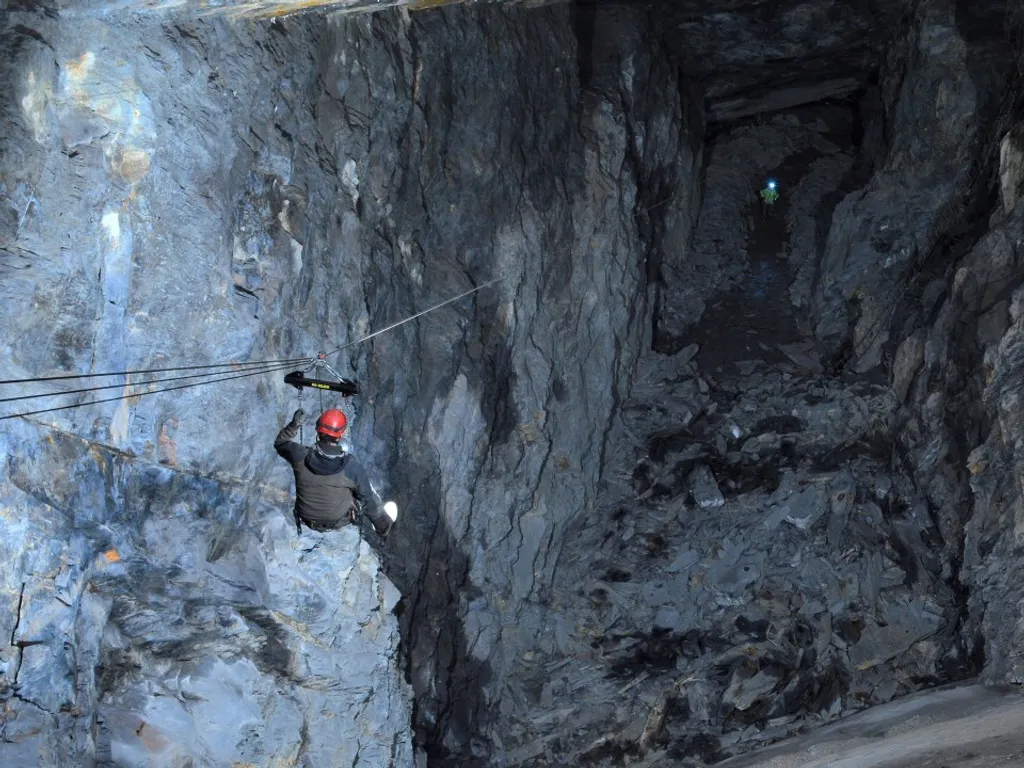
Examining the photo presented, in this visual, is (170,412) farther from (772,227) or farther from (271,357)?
(772,227)

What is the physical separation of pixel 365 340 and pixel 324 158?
1.46 m

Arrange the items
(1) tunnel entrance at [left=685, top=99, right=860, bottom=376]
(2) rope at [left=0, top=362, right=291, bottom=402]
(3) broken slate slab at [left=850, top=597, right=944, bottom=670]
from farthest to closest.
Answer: (1) tunnel entrance at [left=685, top=99, right=860, bottom=376]
(3) broken slate slab at [left=850, top=597, right=944, bottom=670]
(2) rope at [left=0, top=362, right=291, bottom=402]

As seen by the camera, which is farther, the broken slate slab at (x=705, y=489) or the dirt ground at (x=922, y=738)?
the broken slate slab at (x=705, y=489)

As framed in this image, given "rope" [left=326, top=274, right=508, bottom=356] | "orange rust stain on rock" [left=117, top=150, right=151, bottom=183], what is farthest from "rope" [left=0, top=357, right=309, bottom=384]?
"orange rust stain on rock" [left=117, top=150, right=151, bottom=183]

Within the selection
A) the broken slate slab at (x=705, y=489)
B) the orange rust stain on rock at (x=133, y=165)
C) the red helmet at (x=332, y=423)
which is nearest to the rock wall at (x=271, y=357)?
the orange rust stain on rock at (x=133, y=165)

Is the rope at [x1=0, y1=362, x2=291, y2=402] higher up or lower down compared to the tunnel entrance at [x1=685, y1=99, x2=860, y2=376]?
lower down

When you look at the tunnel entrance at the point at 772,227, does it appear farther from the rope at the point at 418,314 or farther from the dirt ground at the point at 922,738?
the dirt ground at the point at 922,738

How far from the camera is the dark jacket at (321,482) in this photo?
6637mm

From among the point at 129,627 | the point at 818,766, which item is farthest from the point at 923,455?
the point at 129,627

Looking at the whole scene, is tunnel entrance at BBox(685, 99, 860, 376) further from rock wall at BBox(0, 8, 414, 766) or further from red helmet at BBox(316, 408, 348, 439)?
red helmet at BBox(316, 408, 348, 439)

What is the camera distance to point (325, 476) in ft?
21.9

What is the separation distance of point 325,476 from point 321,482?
0.05 metres

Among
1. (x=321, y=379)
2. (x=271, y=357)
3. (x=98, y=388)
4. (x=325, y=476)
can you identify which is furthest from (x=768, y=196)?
(x=98, y=388)

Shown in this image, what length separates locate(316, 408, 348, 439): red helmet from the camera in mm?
6457
